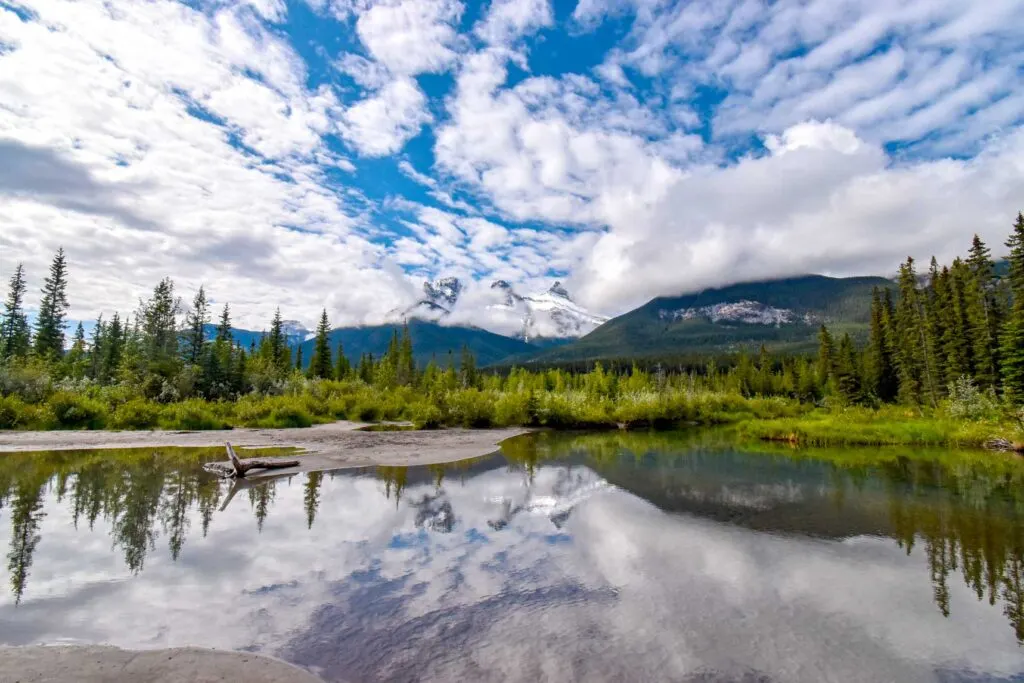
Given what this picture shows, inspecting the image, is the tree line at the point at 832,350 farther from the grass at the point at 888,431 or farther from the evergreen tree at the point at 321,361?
the grass at the point at 888,431

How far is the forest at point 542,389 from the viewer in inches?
1389

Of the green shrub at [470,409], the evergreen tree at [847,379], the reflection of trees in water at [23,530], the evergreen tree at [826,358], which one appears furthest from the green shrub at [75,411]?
the evergreen tree at [826,358]

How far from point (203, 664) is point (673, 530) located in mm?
11160

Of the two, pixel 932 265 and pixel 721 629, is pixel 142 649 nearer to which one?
pixel 721 629

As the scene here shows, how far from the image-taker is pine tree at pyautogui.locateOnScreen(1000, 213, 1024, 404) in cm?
4216

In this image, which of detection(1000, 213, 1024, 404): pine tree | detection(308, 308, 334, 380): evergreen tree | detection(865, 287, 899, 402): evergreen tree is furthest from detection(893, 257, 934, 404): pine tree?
detection(308, 308, 334, 380): evergreen tree

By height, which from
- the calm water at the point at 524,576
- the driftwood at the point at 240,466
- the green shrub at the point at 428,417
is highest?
the green shrub at the point at 428,417

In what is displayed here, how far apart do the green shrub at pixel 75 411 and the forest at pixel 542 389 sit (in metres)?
0.06

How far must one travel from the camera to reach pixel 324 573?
10.1m

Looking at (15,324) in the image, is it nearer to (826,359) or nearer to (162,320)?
(162,320)

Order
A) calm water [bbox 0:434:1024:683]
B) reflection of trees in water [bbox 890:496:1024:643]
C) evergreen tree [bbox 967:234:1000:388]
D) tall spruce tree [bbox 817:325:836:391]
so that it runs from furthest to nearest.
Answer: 1. tall spruce tree [bbox 817:325:836:391]
2. evergreen tree [bbox 967:234:1000:388]
3. reflection of trees in water [bbox 890:496:1024:643]
4. calm water [bbox 0:434:1024:683]

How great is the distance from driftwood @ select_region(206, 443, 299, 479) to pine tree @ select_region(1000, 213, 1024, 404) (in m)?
54.0

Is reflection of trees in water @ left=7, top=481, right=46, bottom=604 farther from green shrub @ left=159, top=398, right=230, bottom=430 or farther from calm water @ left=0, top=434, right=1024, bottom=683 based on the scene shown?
green shrub @ left=159, top=398, right=230, bottom=430

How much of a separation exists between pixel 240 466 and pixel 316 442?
11.9 m
